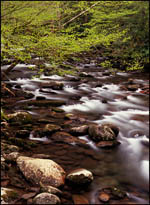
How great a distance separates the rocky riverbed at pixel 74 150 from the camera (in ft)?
11.3

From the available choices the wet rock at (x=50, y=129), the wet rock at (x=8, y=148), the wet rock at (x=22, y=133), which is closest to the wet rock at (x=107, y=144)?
the wet rock at (x=50, y=129)

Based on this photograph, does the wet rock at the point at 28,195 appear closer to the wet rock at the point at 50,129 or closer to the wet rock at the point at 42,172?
the wet rock at the point at 42,172

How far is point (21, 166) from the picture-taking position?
3.72 meters

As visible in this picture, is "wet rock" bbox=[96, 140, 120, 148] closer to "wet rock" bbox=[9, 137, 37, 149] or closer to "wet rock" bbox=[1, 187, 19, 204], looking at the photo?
"wet rock" bbox=[9, 137, 37, 149]

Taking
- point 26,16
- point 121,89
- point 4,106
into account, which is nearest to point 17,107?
point 4,106

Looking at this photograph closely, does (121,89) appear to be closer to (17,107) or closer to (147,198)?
(17,107)

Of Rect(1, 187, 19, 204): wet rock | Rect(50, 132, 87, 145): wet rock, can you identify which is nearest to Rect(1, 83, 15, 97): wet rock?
Rect(50, 132, 87, 145): wet rock

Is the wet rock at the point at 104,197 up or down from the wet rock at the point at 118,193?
down

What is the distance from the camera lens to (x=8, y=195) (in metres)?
3.07

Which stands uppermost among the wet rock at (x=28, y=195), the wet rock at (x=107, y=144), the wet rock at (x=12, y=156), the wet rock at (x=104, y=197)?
the wet rock at (x=12, y=156)

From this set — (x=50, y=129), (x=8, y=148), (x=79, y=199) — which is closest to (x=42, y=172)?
(x=79, y=199)

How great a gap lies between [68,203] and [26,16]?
2.94 m

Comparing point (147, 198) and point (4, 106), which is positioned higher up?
point (4, 106)

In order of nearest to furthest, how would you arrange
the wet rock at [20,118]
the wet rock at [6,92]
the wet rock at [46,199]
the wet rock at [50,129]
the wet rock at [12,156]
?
the wet rock at [46,199], the wet rock at [12,156], the wet rock at [50,129], the wet rock at [20,118], the wet rock at [6,92]
